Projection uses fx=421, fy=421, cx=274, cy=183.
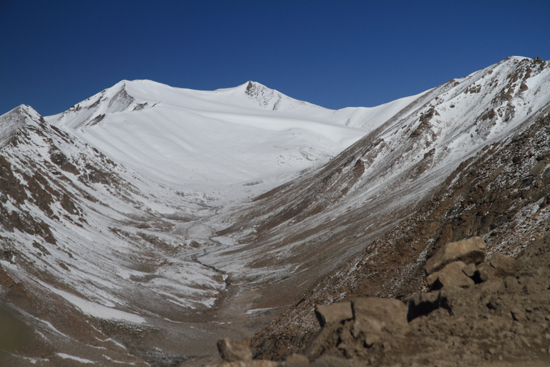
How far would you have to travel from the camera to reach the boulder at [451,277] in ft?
38.1

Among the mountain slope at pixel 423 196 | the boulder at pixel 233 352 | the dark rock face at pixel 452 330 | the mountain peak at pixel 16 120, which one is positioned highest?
the mountain peak at pixel 16 120

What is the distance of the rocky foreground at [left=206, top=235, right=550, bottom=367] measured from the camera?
29.6 ft

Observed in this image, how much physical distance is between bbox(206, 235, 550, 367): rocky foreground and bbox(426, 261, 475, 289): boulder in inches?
1.3

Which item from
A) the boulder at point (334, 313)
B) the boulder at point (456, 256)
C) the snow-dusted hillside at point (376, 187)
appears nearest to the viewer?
the boulder at point (334, 313)

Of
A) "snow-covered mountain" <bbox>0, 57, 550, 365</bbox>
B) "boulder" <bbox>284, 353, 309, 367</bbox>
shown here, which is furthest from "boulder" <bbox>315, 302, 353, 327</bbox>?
"snow-covered mountain" <bbox>0, 57, 550, 365</bbox>

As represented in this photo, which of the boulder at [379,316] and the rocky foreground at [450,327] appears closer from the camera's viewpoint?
the rocky foreground at [450,327]

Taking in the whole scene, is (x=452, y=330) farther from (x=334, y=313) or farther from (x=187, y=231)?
(x=187, y=231)

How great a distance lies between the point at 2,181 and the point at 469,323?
6584cm

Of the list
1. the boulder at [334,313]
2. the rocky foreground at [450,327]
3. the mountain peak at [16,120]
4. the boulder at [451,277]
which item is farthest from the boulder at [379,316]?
the mountain peak at [16,120]

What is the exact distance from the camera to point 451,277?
11.7m

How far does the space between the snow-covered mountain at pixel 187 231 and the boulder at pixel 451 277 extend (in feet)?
27.3

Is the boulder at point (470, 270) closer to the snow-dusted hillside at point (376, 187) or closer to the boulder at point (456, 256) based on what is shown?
the boulder at point (456, 256)

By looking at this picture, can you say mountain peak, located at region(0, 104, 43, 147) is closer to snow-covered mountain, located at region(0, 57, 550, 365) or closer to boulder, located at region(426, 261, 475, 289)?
snow-covered mountain, located at region(0, 57, 550, 365)

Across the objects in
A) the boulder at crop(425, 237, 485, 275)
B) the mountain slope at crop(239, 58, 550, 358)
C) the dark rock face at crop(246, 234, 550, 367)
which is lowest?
the dark rock face at crop(246, 234, 550, 367)
